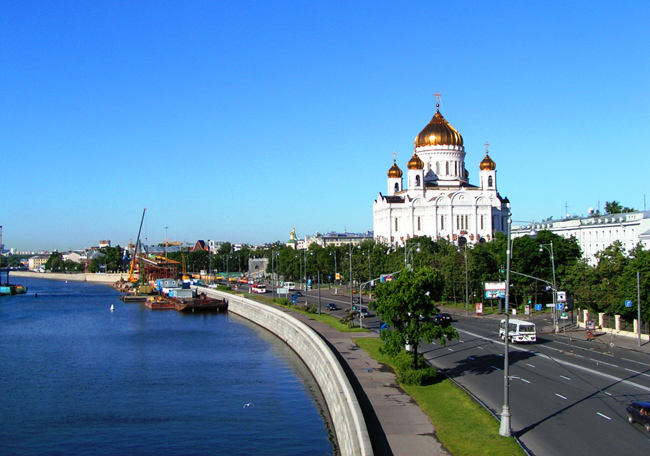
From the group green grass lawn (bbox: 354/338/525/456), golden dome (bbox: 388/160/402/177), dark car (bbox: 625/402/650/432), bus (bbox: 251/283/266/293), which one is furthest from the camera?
golden dome (bbox: 388/160/402/177)

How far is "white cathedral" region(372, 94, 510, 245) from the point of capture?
13038 cm

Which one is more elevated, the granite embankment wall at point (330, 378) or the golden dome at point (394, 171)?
the golden dome at point (394, 171)

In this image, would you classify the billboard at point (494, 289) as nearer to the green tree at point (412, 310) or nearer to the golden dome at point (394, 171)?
the green tree at point (412, 310)

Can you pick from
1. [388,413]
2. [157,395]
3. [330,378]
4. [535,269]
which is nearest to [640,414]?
[388,413]

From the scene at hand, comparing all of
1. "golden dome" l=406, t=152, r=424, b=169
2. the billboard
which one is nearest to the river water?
the billboard

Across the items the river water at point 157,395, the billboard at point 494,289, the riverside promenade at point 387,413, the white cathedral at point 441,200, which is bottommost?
the river water at point 157,395

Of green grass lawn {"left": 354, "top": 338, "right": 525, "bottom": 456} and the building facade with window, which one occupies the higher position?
the building facade with window

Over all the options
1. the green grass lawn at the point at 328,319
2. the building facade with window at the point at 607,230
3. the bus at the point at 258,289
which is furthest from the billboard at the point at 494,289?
the bus at the point at 258,289

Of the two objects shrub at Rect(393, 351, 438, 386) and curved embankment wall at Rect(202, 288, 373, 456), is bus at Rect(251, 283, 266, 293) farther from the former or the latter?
shrub at Rect(393, 351, 438, 386)

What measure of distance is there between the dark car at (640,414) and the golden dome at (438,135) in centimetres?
11245

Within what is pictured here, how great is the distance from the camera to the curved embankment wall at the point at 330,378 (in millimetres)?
25891

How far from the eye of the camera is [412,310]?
35.8 m

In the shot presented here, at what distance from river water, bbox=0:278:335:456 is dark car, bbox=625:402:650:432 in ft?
41.0

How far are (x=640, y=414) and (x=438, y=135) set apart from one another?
113953 mm
